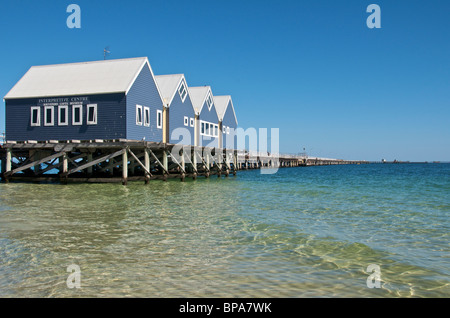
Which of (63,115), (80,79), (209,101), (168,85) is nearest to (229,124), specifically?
(209,101)

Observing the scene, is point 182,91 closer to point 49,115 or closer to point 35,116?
point 49,115

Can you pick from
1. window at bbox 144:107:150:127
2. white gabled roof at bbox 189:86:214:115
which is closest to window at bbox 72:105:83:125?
window at bbox 144:107:150:127

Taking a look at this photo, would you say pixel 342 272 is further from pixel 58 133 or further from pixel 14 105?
pixel 14 105

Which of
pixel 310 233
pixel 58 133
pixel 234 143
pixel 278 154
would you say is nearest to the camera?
pixel 310 233

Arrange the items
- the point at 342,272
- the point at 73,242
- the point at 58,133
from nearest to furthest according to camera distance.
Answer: the point at 342,272, the point at 73,242, the point at 58,133

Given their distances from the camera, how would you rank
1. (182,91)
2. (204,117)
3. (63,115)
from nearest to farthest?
(63,115) → (182,91) → (204,117)

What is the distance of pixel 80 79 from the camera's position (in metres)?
29.8

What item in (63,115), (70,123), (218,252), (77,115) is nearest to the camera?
(218,252)

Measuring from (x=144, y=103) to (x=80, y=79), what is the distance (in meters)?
5.05

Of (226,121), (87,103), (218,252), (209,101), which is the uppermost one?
(209,101)

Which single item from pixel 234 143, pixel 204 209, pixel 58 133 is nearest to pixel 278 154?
pixel 234 143

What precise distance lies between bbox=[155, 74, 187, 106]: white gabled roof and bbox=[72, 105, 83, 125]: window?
292 inches

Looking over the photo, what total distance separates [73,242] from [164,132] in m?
25.4
